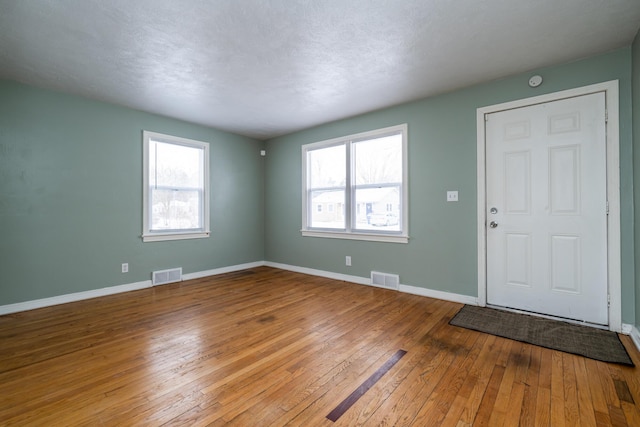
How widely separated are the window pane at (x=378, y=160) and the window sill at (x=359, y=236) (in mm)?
800

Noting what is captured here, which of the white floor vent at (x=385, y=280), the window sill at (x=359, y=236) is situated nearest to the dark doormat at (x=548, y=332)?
the white floor vent at (x=385, y=280)

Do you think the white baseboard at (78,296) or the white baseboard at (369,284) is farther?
the white baseboard at (369,284)

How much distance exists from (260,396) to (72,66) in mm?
3561

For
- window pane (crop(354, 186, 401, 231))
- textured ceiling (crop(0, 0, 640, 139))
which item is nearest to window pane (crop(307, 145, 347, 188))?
window pane (crop(354, 186, 401, 231))

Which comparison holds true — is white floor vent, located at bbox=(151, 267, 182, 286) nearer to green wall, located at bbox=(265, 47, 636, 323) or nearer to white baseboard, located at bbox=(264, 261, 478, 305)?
white baseboard, located at bbox=(264, 261, 478, 305)

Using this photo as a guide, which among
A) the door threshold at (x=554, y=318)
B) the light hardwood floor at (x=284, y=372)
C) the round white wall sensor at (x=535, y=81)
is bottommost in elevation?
the light hardwood floor at (x=284, y=372)

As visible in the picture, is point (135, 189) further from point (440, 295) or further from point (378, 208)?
point (440, 295)

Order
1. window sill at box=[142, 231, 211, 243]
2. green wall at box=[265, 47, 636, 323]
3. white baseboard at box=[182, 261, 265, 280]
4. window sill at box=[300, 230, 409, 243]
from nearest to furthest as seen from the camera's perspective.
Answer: green wall at box=[265, 47, 636, 323]
window sill at box=[300, 230, 409, 243]
window sill at box=[142, 231, 211, 243]
white baseboard at box=[182, 261, 265, 280]

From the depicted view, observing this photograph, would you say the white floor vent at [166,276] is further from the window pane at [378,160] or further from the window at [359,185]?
the window pane at [378,160]

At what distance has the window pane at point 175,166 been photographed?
4.36 m

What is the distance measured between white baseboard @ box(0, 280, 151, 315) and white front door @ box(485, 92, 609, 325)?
4694mm

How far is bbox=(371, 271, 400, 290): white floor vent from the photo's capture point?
402cm

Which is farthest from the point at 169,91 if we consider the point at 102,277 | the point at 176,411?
the point at 176,411

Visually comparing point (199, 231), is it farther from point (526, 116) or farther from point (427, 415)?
point (526, 116)
